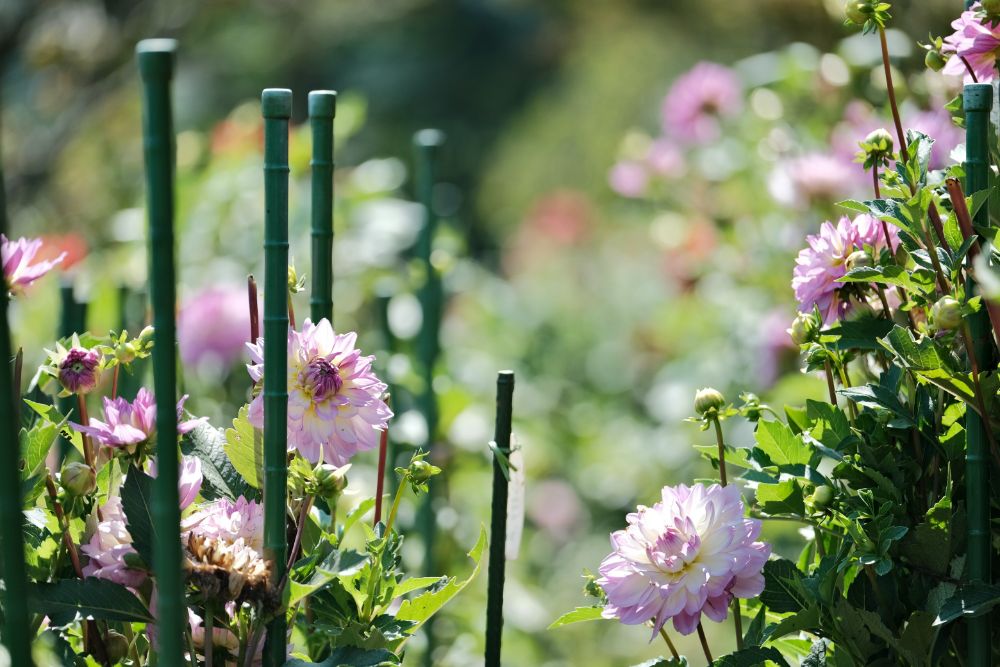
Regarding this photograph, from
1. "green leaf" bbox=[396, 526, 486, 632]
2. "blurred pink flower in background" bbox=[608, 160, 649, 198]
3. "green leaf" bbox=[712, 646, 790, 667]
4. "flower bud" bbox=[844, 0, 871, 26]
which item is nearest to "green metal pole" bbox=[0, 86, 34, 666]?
"green leaf" bbox=[396, 526, 486, 632]

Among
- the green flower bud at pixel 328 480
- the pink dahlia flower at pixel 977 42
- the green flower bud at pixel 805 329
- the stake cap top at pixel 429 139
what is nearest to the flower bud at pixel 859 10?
the pink dahlia flower at pixel 977 42

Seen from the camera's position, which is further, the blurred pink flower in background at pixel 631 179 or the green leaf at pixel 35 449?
the blurred pink flower in background at pixel 631 179

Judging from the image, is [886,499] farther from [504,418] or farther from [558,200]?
[558,200]

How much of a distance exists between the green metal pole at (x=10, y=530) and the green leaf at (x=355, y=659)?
143 millimetres

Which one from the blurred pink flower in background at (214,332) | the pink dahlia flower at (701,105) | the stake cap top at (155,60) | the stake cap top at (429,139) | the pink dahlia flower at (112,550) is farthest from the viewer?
the pink dahlia flower at (701,105)

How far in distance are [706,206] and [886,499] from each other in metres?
1.42

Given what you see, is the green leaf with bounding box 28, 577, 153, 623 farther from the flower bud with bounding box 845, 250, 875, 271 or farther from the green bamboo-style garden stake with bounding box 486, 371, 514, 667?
the flower bud with bounding box 845, 250, 875, 271

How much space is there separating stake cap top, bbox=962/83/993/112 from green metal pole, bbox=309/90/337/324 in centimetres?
36

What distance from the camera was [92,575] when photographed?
56cm

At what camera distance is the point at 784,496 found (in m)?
0.66

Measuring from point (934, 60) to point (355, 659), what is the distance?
1.67 ft

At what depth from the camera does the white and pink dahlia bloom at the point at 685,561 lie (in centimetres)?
60

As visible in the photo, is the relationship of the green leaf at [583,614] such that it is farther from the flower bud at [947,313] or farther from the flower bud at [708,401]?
the flower bud at [947,313]

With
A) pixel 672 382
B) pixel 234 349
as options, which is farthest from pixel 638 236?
pixel 234 349
